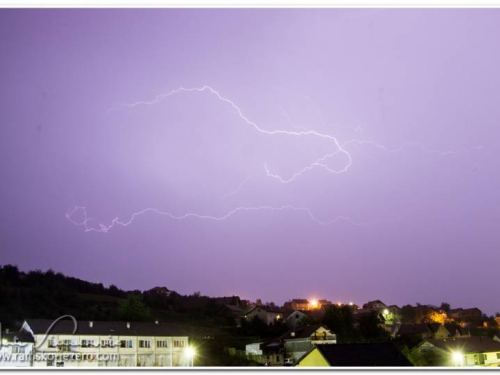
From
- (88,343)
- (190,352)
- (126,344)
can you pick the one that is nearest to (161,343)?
(190,352)

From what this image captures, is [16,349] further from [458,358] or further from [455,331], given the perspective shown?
[455,331]

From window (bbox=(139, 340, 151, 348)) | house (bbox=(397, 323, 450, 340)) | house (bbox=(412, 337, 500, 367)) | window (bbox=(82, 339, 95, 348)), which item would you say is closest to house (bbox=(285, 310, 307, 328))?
house (bbox=(397, 323, 450, 340))

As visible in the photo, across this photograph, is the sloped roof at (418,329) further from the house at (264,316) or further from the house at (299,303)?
the house at (299,303)

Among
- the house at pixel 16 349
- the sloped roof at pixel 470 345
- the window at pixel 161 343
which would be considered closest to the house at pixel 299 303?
the sloped roof at pixel 470 345

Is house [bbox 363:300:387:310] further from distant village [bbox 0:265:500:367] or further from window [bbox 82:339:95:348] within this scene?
window [bbox 82:339:95:348]

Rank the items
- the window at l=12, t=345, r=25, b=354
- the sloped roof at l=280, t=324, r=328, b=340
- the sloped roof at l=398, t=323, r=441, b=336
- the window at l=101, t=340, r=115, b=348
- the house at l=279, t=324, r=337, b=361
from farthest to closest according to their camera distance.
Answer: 1. the sloped roof at l=398, t=323, r=441, b=336
2. the sloped roof at l=280, t=324, r=328, b=340
3. the house at l=279, t=324, r=337, b=361
4. the window at l=101, t=340, r=115, b=348
5. the window at l=12, t=345, r=25, b=354

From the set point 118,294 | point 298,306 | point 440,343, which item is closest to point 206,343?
point 440,343

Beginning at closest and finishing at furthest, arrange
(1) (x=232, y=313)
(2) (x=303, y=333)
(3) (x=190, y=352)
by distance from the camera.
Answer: (3) (x=190, y=352), (2) (x=303, y=333), (1) (x=232, y=313)
